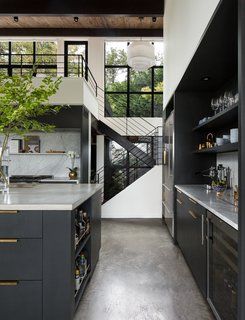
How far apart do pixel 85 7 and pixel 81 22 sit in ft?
5.67

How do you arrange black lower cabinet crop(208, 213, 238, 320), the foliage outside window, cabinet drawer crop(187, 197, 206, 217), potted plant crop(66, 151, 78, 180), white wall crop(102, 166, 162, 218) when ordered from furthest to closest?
1. the foliage outside window
2. white wall crop(102, 166, 162, 218)
3. potted plant crop(66, 151, 78, 180)
4. cabinet drawer crop(187, 197, 206, 217)
5. black lower cabinet crop(208, 213, 238, 320)

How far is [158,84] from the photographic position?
31.9 ft

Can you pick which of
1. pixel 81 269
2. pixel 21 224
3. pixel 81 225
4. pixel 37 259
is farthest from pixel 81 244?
pixel 21 224

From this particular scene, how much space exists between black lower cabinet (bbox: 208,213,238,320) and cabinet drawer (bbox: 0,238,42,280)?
137 cm

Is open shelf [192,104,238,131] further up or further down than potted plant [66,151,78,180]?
further up

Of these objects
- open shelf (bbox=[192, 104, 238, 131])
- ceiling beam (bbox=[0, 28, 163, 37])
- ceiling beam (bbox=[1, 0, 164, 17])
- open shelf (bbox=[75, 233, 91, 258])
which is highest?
ceiling beam (bbox=[0, 28, 163, 37])

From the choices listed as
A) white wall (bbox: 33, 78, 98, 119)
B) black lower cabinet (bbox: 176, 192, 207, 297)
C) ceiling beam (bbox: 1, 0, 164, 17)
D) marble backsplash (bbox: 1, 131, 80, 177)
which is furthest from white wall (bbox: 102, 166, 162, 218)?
ceiling beam (bbox: 1, 0, 164, 17)

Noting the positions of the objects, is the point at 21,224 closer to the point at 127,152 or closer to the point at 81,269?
the point at 81,269

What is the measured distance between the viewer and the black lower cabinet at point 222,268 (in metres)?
2.05

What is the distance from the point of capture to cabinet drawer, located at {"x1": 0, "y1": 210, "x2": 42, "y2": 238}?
230cm

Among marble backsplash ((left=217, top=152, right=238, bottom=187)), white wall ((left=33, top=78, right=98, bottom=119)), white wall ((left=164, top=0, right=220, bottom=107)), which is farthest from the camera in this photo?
white wall ((left=33, top=78, right=98, bottom=119))

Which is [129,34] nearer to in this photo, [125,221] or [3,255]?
[125,221]

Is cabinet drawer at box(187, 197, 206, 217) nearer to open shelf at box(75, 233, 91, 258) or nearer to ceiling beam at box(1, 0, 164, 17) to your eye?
open shelf at box(75, 233, 91, 258)

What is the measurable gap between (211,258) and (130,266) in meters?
1.68
